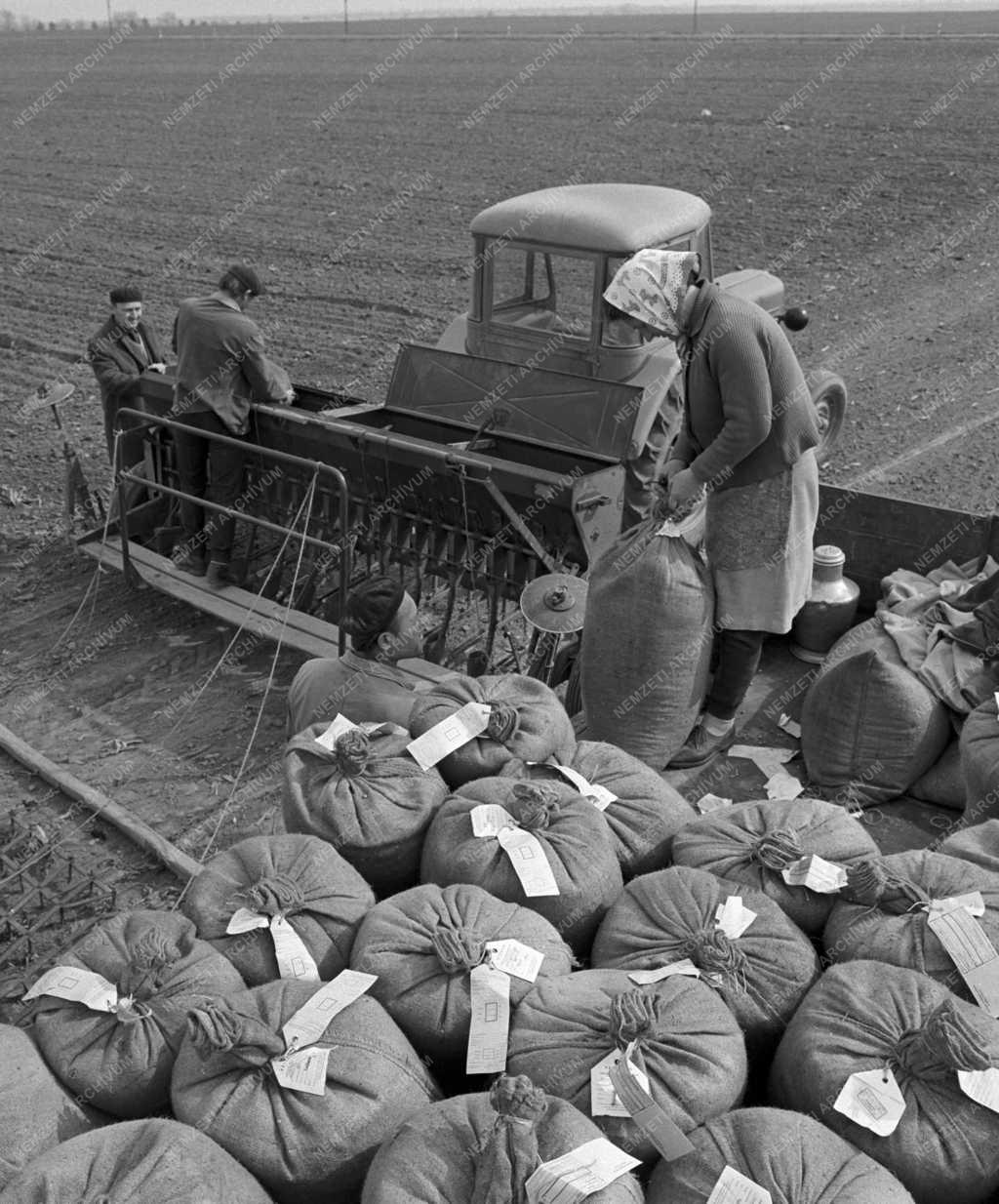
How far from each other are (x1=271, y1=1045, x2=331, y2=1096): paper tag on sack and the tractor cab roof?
4741mm

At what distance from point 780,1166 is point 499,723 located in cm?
149

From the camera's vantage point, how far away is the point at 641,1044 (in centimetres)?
229

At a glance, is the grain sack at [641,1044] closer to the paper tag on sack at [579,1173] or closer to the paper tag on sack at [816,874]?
the paper tag on sack at [579,1173]

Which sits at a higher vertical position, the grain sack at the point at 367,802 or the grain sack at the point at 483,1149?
the grain sack at the point at 483,1149

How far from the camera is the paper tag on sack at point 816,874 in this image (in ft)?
9.07

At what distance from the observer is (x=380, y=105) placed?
27641mm

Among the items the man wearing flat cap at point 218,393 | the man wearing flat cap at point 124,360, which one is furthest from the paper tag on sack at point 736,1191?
the man wearing flat cap at point 124,360

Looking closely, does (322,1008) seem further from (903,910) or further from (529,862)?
(903,910)

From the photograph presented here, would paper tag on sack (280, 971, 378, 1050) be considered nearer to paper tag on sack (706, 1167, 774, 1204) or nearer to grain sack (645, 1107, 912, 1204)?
grain sack (645, 1107, 912, 1204)

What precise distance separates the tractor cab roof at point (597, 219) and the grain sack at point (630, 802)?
354cm

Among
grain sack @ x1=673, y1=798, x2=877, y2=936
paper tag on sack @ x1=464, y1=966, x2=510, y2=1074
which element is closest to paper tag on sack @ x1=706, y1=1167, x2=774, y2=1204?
paper tag on sack @ x1=464, y1=966, x2=510, y2=1074

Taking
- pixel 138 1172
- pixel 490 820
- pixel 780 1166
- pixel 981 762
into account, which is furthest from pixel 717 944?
pixel 981 762

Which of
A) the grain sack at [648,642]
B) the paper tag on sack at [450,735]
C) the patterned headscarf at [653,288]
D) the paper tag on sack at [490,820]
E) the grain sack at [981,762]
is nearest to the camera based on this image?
the paper tag on sack at [490,820]

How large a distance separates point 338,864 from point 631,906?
709 mm
